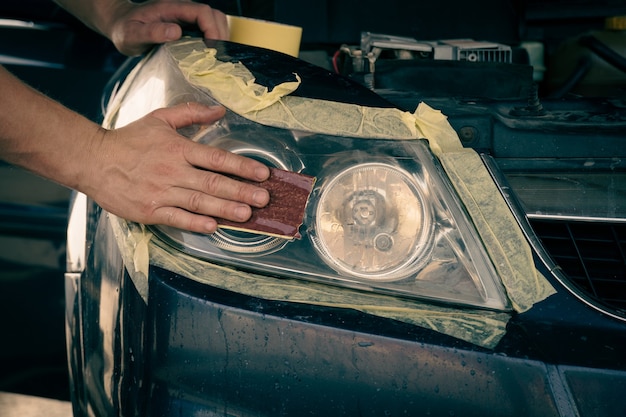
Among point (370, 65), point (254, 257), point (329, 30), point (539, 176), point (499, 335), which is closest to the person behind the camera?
point (499, 335)

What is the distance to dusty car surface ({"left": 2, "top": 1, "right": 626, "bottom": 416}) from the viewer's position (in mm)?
1007

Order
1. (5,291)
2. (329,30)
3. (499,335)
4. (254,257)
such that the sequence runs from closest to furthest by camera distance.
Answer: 1. (499,335)
2. (254,257)
3. (5,291)
4. (329,30)

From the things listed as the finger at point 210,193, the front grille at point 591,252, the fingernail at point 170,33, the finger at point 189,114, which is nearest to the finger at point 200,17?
the fingernail at point 170,33

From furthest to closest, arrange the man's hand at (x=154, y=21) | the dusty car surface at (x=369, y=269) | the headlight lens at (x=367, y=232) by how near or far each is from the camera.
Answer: the man's hand at (x=154, y=21) < the headlight lens at (x=367, y=232) < the dusty car surface at (x=369, y=269)

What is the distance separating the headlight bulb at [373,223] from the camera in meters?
1.14

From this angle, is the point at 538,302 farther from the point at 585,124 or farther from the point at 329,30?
the point at 329,30

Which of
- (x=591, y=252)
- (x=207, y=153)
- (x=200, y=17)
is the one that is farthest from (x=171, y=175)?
(x=591, y=252)

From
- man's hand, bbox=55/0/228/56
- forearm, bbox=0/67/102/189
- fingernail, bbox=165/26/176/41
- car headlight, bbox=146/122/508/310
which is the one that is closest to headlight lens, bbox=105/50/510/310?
car headlight, bbox=146/122/508/310

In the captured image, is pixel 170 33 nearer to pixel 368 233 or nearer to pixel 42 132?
pixel 42 132

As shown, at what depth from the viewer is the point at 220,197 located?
1.16m

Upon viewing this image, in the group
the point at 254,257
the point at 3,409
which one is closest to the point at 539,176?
the point at 254,257

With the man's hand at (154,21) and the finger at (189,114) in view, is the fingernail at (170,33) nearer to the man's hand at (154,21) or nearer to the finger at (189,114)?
the man's hand at (154,21)

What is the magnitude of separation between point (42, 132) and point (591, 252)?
1034mm

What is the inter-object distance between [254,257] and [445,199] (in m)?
0.33
